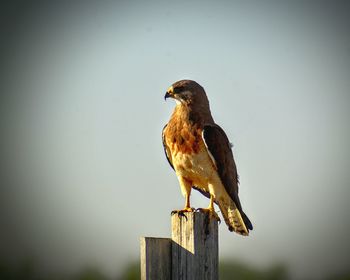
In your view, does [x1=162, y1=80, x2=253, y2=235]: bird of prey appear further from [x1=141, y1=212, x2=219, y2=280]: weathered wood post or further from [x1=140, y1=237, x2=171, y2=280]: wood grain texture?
[x1=140, y1=237, x2=171, y2=280]: wood grain texture

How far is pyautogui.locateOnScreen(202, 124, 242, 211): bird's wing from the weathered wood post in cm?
252

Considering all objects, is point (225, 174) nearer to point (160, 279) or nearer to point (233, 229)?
point (233, 229)

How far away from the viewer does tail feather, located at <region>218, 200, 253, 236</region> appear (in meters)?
5.88

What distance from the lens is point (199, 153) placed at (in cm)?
638

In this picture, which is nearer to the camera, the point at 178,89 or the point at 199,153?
the point at 199,153

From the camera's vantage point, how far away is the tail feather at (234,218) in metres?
5.88

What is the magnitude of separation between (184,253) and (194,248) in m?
0.07

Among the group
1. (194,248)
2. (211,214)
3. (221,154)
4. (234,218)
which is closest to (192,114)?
(221,154)

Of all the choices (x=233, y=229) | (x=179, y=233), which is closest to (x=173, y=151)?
(x=233, y=229)

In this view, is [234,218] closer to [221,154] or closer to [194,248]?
[221,154]

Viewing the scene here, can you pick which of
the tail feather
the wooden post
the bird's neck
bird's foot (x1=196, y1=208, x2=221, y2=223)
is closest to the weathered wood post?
the wooden post

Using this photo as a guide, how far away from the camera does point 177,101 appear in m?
6.70

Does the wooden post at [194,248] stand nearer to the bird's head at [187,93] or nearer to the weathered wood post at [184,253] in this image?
the weathered wood post at [184,253]

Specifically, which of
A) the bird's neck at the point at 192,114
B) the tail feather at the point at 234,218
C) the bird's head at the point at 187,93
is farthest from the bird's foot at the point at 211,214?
the bird's head at the point at 187,93
